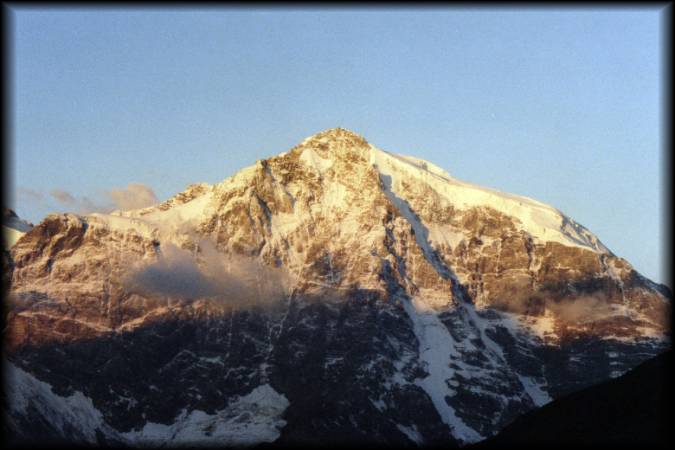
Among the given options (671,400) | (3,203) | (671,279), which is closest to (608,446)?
(671,400)

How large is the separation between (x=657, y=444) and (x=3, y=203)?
74177mm

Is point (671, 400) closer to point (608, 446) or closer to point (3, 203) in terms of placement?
point (608, 446)

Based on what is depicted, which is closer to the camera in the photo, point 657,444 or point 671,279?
point 671,279

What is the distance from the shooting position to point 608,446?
200 metres

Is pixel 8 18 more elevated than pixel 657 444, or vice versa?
pixel 8 18

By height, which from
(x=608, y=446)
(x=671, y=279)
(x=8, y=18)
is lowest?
(x=608, y=446)

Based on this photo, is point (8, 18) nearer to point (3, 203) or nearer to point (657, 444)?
point (3, 203)

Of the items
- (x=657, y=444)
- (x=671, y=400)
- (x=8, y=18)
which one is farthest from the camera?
(x=671, y=400)

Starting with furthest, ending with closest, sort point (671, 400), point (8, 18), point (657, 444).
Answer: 1. point (671, 400)
2. point (657, 444)
3. point (8, 18)

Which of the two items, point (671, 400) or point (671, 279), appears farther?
point (671, 400)

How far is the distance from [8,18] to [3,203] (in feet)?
66.5

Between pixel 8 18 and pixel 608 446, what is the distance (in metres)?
84.4

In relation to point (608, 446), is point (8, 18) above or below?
above

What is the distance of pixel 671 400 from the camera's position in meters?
199
